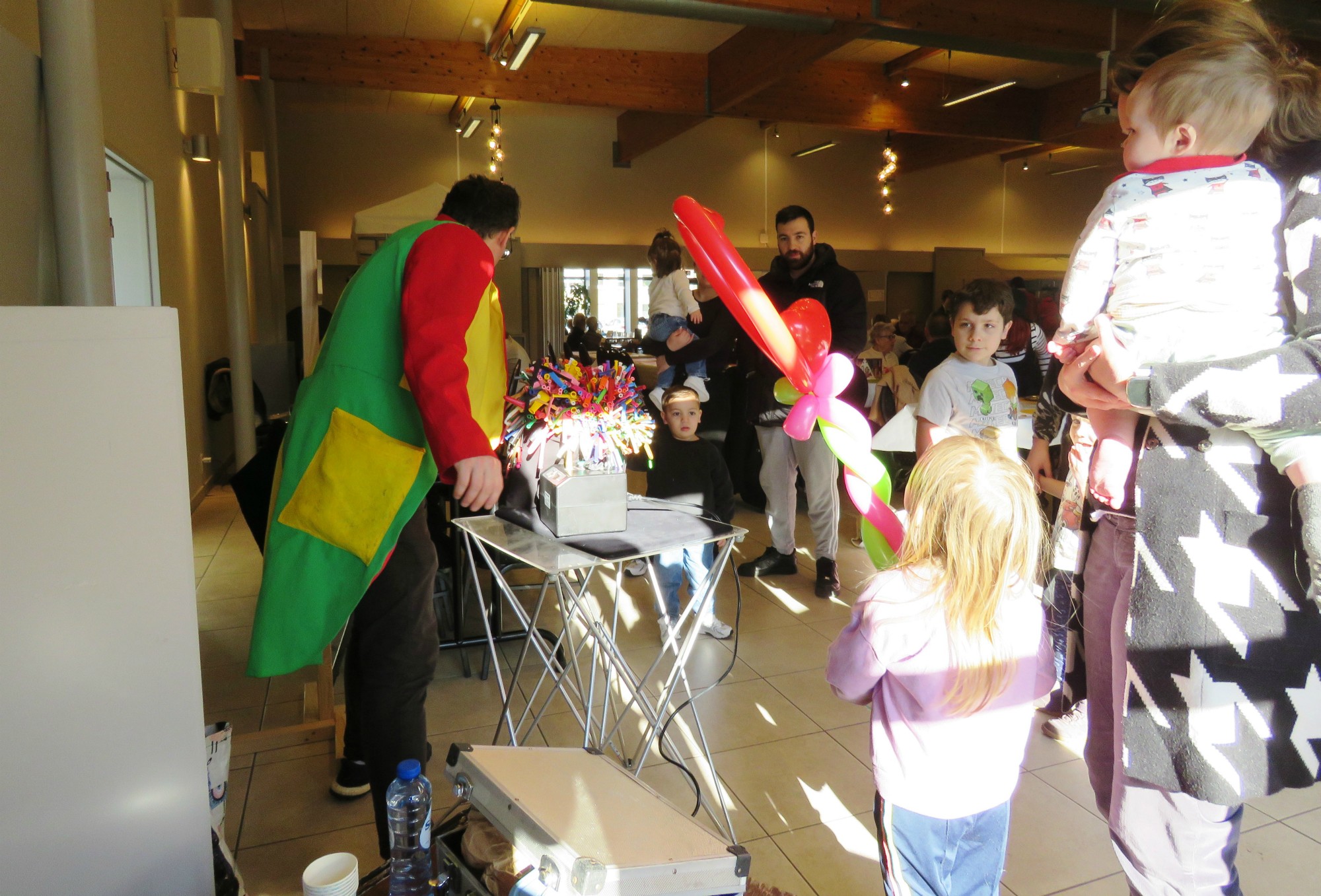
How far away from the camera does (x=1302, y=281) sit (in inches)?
39.9

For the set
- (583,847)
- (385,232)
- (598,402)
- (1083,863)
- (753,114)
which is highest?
(753,114)

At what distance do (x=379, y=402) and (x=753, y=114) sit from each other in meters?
8.51

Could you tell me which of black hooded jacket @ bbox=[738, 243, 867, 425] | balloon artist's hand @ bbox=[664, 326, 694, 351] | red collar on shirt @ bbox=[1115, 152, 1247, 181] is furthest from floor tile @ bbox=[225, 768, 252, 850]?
balloon artist's hand @ bbox=[664, 326, 694, 351]

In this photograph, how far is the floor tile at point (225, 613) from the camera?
134 inches

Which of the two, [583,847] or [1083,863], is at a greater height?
[583,847]

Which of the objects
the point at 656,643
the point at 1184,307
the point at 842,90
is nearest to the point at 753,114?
the point at 842,90

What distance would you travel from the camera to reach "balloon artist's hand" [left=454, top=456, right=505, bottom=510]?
4.90 feet

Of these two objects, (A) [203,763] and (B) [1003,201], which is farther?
(B) [1003,201]

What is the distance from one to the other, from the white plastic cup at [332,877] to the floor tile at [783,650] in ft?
5.94

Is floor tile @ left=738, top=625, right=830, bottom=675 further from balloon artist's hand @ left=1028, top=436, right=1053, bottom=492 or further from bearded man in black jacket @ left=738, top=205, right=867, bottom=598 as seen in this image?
balloon artist's hand @ left=1028, top=436, right=1053, bottom=492

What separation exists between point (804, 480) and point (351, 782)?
230 centimetres

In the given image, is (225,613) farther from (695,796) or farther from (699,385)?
A: (699,385)

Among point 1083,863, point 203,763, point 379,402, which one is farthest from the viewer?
point 1083,863

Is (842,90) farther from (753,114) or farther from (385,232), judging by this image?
(385,232)
